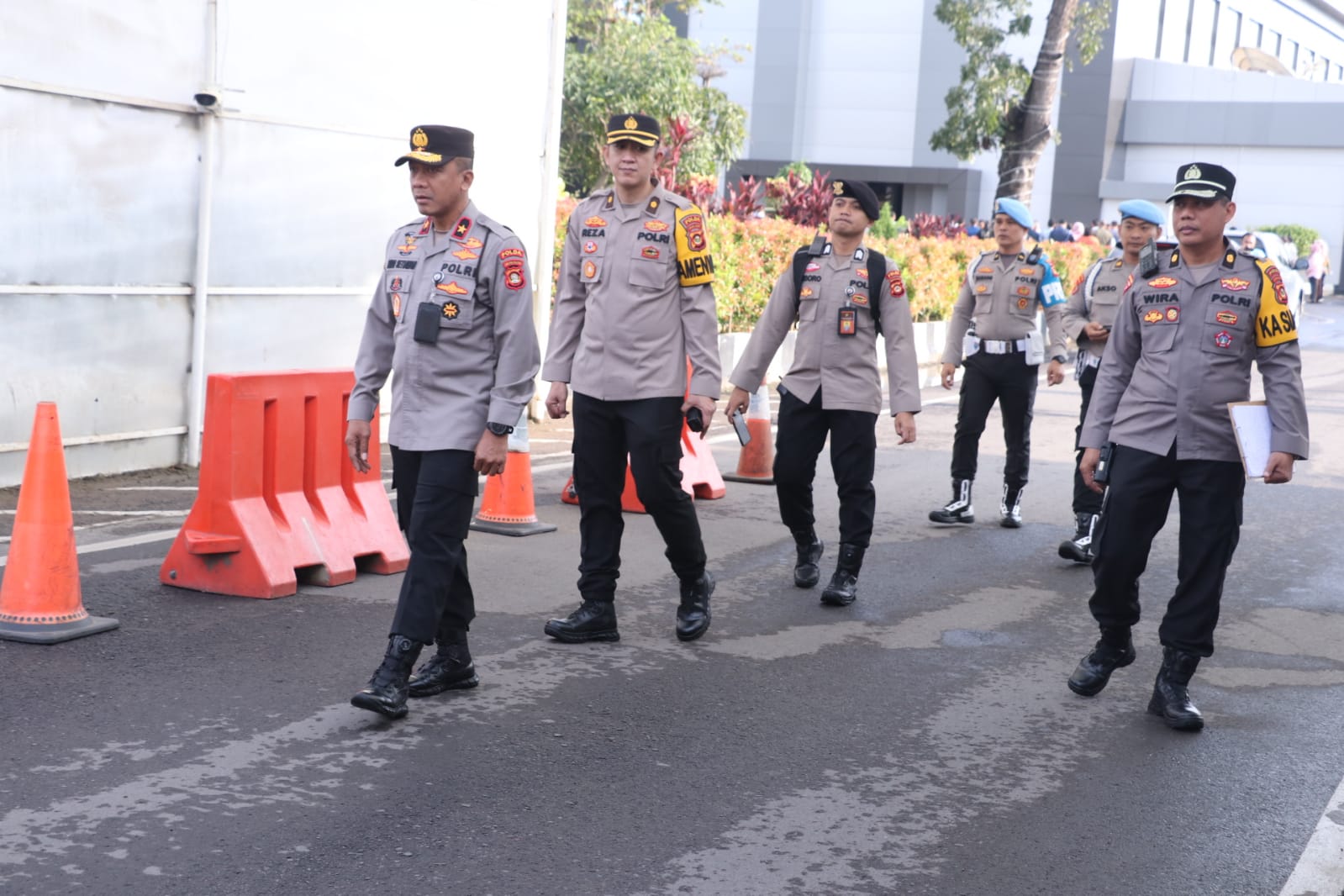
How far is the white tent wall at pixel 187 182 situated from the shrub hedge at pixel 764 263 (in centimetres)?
265

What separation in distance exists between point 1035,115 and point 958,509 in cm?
1774

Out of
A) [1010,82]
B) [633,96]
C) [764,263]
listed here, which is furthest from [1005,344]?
[633,96]

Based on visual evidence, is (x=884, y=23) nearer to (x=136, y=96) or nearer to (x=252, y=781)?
(x=136, y=96)

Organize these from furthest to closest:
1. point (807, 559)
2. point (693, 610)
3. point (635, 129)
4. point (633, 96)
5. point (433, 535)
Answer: point (633, 96) < point (807, 559) < point (693, 610) < point (635, 129) < point (433, 535)

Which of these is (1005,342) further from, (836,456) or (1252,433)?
(1252,433)

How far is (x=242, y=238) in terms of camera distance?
1002 centimetres

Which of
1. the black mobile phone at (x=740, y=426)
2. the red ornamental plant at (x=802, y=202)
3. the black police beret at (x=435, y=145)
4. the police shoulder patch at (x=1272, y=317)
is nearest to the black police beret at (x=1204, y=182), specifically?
the police shoulder patch at (x=1272, y=317)

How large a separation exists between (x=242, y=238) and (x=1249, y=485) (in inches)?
295

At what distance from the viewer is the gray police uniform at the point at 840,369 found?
715 centimetres

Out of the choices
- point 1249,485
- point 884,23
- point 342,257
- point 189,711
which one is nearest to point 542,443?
point 342,257

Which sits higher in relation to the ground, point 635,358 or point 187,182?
point 187,182

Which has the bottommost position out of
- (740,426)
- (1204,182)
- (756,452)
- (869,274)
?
(756,452)

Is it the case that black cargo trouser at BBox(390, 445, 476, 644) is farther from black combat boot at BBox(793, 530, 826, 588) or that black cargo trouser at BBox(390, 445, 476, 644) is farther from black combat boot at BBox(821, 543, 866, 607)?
black combat boot at BBox(793, 530, 826, 588)

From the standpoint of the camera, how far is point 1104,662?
5.89 meters
